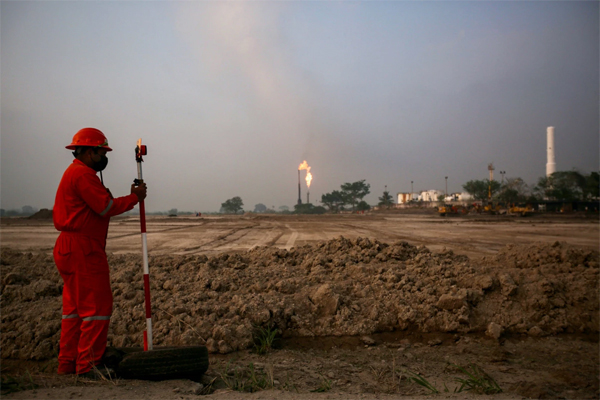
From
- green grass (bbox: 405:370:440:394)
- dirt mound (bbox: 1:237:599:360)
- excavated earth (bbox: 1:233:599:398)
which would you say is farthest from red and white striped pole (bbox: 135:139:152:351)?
green grass (bbox: 405:370:440:394)

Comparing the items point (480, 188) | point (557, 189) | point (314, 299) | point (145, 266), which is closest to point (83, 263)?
point (145, 266)

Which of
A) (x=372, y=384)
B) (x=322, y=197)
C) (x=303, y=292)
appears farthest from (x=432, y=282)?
(x=322, y=197)

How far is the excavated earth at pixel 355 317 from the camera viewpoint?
3.65m

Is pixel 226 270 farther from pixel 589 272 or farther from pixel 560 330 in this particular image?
pixel 589 272

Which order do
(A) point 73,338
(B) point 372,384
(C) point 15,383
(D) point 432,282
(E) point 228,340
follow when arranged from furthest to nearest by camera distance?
(D) point 432,282 → (E) point 228,340 → (B) point 372,384 → (A) point 73,338 → (C) point 15,383

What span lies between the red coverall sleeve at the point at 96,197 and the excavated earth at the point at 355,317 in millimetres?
1565

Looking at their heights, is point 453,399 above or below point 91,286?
below

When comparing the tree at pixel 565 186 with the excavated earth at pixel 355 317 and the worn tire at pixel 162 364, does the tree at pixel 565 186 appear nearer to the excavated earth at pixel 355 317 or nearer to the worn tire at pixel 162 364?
the excavated earth at pixel 355 317

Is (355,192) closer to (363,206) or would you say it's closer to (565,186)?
(363,206)

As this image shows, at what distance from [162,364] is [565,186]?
220 ft

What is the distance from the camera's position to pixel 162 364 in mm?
2910

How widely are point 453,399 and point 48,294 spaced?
17.7 feet

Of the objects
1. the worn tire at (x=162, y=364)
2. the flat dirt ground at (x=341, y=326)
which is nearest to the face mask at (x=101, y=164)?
the worn tire at (x=162, y=364)

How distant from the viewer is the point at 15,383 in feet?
8.46
